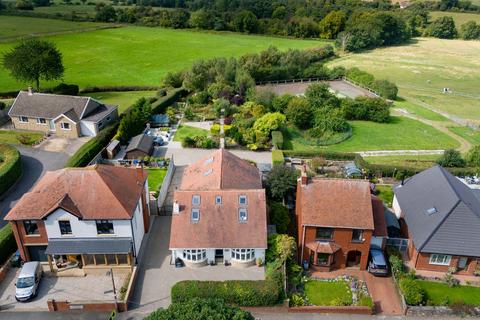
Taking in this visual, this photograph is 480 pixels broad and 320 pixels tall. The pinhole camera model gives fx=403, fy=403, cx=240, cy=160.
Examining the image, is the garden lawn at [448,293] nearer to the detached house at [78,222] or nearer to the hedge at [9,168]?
the detached house at [78,222]

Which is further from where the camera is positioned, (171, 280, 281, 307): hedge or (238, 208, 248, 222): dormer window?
(238, 208, 248, 222): dormer window

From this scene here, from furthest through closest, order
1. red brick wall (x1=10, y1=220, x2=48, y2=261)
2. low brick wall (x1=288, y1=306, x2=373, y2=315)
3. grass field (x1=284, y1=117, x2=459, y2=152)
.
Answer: grass field (x1=284, y1=117, x2=459, y2=152) < red brick wall (x1=10, y1=220, x2=48, y2=261) < low brick wall (x1=288, y1=306, x2=373, y2=315)

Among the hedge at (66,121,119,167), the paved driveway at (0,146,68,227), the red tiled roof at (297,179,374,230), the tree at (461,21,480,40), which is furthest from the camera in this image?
the tree at (461,21,480,40)

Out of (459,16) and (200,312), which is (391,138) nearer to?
(200,312)

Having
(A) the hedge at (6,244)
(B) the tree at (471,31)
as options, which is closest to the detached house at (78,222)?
(A) the hedge at (6,244)

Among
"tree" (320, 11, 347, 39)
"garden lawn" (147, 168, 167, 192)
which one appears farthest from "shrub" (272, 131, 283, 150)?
"tree" (320, 11, 347, 39)

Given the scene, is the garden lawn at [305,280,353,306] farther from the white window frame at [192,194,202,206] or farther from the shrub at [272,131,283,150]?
the shrub at [272,131,283,150]

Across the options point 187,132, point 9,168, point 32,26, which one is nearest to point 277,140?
point 187,132
